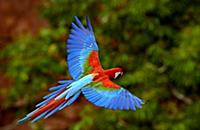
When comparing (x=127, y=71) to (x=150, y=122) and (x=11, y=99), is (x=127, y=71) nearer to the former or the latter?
(x=150, y=122)

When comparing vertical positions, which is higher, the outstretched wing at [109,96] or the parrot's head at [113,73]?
the parrot's head at [113,73]

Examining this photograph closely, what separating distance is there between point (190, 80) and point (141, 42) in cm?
53

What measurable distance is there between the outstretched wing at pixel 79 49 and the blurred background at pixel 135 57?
76.8 inches

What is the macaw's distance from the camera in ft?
2.64

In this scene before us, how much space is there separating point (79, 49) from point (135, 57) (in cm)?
240

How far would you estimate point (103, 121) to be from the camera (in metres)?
3.21

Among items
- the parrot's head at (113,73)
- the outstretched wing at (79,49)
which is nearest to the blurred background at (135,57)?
the outstretched wing at (79,49)

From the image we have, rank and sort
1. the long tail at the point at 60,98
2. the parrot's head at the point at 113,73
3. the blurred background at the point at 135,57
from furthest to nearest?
the blurred background at the point at 135,57 → the parrot's head at the point at 113,73 → the long tail at the point at 60,98

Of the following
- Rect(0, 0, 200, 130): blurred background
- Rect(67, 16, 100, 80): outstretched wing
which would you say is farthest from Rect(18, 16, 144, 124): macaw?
Rect(0, 0, 200, 130): blurred background

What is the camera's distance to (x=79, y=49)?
992 mm

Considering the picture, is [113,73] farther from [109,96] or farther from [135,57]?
[135,57]

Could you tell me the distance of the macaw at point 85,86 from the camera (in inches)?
31.7

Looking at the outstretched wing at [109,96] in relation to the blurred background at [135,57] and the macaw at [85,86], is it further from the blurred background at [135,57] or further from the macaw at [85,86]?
the blurred background at [135,57]

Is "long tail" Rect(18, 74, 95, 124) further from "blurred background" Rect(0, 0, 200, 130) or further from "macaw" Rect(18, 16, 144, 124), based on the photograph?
"blurred background" Rect(0, 0, 200, 130)
